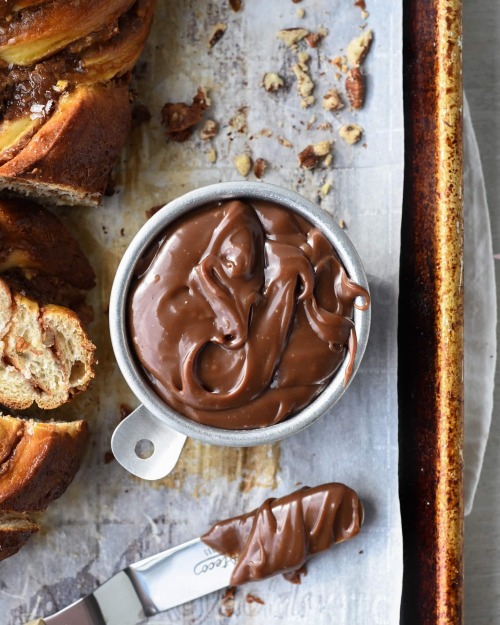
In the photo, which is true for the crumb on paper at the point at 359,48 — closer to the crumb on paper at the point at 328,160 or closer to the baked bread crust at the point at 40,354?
the crumb on paper at the point at 328,160

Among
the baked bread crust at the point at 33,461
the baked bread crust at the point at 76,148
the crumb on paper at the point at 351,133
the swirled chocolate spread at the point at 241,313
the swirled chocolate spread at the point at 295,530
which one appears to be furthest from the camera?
the crumb on paper at the point at 351,133

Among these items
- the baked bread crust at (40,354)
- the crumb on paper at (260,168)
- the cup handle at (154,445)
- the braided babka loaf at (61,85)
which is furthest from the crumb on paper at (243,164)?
the cup handle at (154,445)

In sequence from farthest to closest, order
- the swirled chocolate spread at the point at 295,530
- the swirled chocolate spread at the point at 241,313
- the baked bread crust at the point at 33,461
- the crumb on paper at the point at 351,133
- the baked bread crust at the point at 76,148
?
A: the crumb on paper at the point at 351,133 < the swirled chocolate spread at the point at 295,530 < the baked bread crust at the point at 33,461 < the baked bread crust at the point at 76,148 < the swirled chocolate spread at the point at 241,313

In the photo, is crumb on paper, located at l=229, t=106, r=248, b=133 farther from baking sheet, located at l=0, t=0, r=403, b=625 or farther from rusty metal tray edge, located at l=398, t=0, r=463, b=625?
rusty metal tray edge, located at l=398, t=0, r=463, b=625

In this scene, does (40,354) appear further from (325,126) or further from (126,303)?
(325,126)

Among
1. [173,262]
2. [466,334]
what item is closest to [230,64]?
[173,262]

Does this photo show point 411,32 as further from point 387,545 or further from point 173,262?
point 387,545
